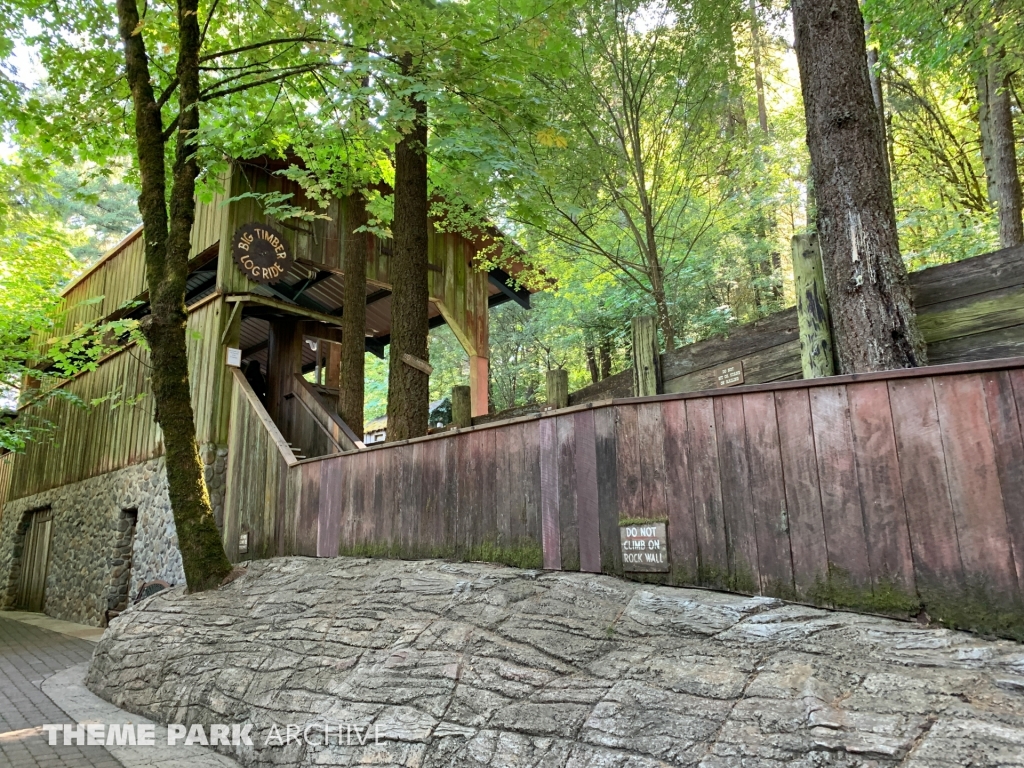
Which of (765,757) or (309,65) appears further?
(309,65)

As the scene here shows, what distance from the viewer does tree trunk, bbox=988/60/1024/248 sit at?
8508mm

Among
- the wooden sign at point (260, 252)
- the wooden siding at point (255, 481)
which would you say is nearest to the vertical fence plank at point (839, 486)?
the wooden siding at point (255, 481)

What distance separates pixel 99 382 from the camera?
540 inches

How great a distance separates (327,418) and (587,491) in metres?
7.05

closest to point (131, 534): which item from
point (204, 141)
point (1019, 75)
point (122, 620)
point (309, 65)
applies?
point (122, 620)

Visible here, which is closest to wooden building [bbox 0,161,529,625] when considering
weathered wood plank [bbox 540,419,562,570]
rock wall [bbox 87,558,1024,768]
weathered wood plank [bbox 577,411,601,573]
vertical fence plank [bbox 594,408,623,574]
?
rock wall [bbox 87,558,1024,768]

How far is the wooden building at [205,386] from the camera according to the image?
34.2ft

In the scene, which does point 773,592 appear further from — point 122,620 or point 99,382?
point 99,382

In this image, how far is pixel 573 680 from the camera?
10.6ft

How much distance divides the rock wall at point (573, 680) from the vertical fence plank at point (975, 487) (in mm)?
282

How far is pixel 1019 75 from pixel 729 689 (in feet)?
39.6

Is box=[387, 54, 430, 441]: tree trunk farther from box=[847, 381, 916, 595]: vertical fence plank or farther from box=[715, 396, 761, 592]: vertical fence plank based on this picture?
box=[847, 381, 916, 595]: vertical fence plank

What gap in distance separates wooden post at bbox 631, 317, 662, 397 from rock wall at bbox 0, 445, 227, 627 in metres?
7.20

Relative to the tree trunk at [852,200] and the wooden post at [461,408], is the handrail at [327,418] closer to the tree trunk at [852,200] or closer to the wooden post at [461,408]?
the wooden post at [461,408]
